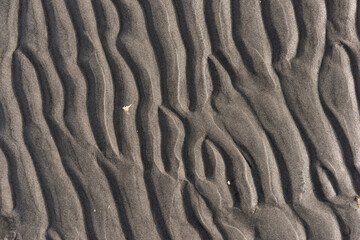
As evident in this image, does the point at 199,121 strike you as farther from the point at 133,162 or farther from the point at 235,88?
the point at 133,162

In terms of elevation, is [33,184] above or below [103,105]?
below

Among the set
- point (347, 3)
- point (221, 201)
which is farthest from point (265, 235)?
point (347, 3)

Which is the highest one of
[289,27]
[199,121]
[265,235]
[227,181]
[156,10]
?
[156,10]

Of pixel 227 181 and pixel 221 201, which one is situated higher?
pixel 227 181

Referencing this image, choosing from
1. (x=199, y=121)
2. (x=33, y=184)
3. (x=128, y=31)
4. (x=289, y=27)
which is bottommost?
(x=33, y=184)

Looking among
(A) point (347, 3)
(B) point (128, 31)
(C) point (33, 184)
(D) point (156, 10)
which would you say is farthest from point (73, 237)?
(A) point (347, 3)

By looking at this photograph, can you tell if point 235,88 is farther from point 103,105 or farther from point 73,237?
point 73,237
